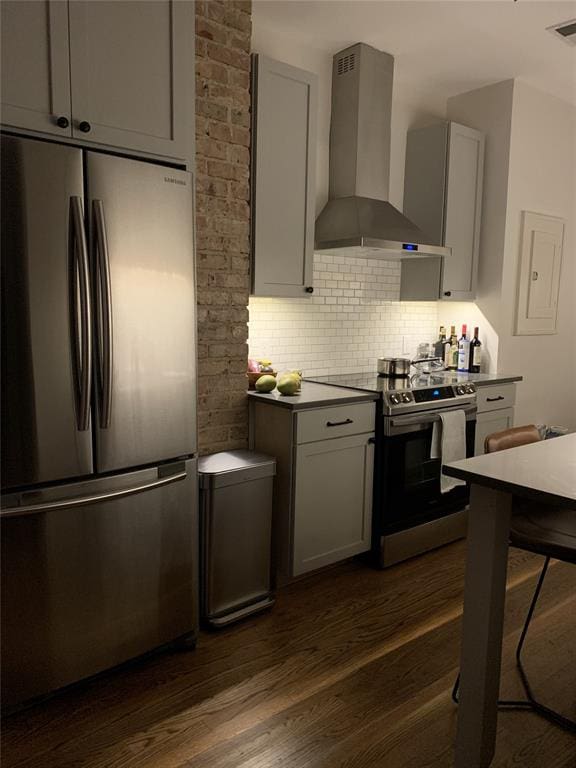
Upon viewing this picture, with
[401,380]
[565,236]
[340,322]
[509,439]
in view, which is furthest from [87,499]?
[565,236]

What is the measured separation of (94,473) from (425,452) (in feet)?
6.60

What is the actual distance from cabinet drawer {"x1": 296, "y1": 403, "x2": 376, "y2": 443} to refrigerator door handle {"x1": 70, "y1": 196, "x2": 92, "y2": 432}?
3.79ft

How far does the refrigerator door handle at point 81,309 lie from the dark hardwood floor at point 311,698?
1.09 metres

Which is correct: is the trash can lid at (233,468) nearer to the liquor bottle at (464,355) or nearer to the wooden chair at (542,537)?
the wooden chair at (542,537)

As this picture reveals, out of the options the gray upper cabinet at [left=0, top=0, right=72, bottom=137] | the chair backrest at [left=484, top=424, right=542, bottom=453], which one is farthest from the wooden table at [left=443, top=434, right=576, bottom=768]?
the gray upper cabinet at [left=0, top=0, right=72, bottom=137]

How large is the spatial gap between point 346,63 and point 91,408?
2.87 m

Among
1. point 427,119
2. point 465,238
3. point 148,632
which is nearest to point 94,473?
point 148,632

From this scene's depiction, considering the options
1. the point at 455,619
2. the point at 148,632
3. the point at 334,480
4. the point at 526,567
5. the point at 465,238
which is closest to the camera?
the point at 148,632

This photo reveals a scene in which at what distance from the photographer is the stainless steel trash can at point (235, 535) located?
8.86 feet

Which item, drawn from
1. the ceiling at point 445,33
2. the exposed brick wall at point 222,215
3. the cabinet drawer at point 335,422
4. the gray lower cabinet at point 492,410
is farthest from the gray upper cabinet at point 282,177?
the gray lower cabinet at point 492,410

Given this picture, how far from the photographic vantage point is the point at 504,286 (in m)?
4.47

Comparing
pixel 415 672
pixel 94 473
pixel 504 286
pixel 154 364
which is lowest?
pixel 415 672

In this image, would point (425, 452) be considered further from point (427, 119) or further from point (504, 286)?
point (427, 119)

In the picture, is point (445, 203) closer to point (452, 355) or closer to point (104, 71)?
point (452, 355)
